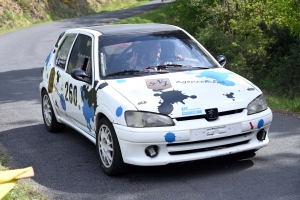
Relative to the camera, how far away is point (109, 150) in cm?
641

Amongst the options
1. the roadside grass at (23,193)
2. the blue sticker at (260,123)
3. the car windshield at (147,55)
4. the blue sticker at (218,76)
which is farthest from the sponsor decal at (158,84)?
the roadside grass at (23,193)

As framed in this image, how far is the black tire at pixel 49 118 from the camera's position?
8852 mm

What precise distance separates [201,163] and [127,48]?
5.59 feet

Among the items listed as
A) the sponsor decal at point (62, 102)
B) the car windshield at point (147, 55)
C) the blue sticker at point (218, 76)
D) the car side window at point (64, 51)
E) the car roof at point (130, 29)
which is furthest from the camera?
the car side window at point (64, 51)

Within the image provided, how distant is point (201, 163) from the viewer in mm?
6742

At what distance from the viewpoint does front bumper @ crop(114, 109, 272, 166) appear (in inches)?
232

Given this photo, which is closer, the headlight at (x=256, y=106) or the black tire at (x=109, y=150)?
the black tire at (x=109, y=150)

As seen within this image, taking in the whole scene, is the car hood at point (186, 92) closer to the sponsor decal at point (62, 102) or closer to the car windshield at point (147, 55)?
the car windshield at point (147, 55)

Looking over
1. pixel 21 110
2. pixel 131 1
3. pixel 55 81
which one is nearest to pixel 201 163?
pixel 55 81

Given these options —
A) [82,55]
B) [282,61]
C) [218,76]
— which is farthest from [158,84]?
[282,61]

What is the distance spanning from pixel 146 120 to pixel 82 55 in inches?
81.4

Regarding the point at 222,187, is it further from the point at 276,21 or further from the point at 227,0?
the point at 227,0

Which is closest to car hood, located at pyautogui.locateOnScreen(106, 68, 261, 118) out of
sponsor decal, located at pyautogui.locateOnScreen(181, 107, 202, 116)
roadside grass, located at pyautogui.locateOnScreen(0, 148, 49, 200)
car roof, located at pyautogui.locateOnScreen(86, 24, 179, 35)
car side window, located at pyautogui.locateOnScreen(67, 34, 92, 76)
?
sponsor decal, located at pyautogui.locateOnScreen(181, 107, 202, 116)

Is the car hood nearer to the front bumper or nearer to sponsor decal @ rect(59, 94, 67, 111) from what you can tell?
the front bumper
